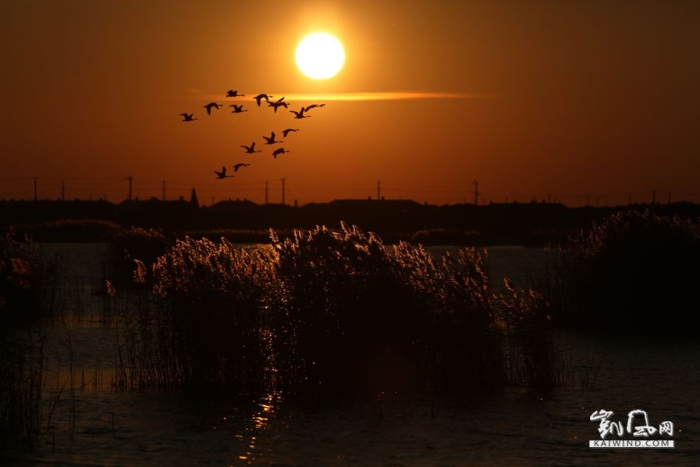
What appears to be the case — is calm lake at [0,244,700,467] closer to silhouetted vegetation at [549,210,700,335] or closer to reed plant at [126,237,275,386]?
reed plant at [126,237,275,386]

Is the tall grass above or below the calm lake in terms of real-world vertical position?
above

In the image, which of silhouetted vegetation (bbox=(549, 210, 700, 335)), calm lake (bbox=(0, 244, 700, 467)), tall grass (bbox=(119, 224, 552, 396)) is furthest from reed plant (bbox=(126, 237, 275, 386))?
silhouetted vegetation (bbox=(549, 210, 700, 335))

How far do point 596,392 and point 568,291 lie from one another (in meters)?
11.4

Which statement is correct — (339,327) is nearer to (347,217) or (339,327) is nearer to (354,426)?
(354,426)

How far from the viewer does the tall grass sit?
65.9 ft

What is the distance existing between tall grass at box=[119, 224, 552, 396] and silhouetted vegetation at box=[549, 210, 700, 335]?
9.99 m

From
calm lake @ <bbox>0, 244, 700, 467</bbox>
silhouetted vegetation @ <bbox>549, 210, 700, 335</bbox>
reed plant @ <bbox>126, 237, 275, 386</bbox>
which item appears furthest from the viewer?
silhouetted vegetation @ <bbox>549, 210, 700, 335</bbox>

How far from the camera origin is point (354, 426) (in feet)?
58.3

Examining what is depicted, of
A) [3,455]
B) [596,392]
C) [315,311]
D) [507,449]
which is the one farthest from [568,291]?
[3,455]

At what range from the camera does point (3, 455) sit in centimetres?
1559

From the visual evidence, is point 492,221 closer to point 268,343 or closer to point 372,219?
point 372,219

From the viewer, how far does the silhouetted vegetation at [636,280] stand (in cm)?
3019

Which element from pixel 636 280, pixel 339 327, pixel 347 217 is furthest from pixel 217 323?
pixel 347 217

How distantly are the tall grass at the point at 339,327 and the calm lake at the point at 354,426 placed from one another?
2.29ft
